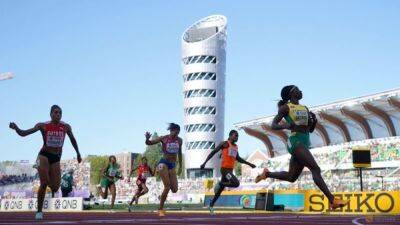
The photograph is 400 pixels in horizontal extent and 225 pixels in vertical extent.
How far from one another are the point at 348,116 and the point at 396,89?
1508 cm

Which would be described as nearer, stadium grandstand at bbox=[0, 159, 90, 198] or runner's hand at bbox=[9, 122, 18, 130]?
runner's hand at bbox=[9, 122, 18, 130]

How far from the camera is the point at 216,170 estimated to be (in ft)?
433

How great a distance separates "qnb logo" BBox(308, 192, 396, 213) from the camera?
20.7m

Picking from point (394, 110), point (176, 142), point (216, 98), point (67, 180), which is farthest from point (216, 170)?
point (176, 142)

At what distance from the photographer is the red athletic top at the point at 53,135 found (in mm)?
12391

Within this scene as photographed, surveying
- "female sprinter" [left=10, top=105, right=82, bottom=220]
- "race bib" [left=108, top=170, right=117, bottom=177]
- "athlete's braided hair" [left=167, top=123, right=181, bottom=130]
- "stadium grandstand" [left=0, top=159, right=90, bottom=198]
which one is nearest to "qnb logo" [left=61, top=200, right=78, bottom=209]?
"race bib" [left=108, top=170, right=117, bottom=177]

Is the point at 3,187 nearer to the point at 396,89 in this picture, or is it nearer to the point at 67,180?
the point at 396,89

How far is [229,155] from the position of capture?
1795 cm

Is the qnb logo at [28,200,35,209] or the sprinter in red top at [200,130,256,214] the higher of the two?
the sprinter in red top at [200,130,256,214]

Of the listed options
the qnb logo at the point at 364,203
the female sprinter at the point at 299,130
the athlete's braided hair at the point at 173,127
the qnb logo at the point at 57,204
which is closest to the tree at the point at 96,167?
the qnb logo at the point at 57,204

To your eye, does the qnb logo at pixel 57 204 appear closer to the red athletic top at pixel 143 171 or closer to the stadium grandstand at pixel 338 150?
the red athletic top at pixel 143 171

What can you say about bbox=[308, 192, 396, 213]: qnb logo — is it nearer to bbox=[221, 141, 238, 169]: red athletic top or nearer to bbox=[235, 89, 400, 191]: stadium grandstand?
bbox=[221, 141, 238, 169]: red athletic top

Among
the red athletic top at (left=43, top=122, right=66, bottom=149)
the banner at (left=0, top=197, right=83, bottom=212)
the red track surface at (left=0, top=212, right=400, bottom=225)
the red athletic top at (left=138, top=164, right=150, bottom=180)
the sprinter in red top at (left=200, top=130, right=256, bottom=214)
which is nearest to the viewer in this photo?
the red track surface at (left=0, top=212, right=400, bottom=225)

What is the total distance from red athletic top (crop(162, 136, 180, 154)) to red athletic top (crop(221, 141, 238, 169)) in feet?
7.72
